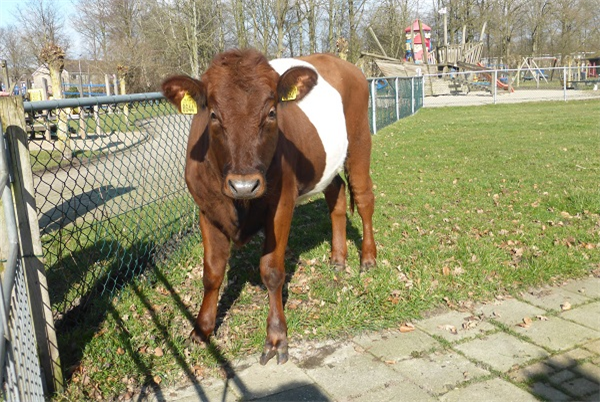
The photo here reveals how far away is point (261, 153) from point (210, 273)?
1.15 m

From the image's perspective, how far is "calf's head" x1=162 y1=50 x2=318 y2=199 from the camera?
2971 millimetres

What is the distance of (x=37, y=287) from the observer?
9.96ft

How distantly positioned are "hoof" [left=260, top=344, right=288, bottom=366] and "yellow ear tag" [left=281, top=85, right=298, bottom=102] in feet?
5.44

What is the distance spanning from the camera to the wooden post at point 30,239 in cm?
294

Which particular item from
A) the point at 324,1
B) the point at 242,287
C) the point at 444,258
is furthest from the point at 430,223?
the point at 324,1

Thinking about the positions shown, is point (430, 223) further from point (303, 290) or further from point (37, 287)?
point (37, 287)

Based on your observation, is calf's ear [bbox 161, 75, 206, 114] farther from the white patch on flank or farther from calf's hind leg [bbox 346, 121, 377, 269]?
calf's hind leg [bbox 346, 121, 377, 269]

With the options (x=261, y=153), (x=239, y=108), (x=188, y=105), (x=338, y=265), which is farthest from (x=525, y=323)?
(x=188, y=105)

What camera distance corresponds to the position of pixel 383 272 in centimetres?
475

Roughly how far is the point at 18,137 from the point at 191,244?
9.25 feet

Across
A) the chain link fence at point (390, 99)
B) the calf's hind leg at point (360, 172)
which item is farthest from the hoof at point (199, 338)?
the chain link fence at point (390, 99)

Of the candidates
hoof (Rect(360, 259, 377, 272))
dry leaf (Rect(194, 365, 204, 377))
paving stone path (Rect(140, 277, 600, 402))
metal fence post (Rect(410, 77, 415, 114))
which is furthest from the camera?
metal fence post (Rect(410, 77, 415, 114))

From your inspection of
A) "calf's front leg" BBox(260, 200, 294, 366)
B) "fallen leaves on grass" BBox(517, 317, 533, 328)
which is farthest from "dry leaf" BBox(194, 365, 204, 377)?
"fallen leaves on grass" BBox(517, 317, 533, 328)

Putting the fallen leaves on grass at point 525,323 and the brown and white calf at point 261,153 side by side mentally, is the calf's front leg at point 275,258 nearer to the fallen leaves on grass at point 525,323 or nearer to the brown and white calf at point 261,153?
the brown and white calf at point 261,153
